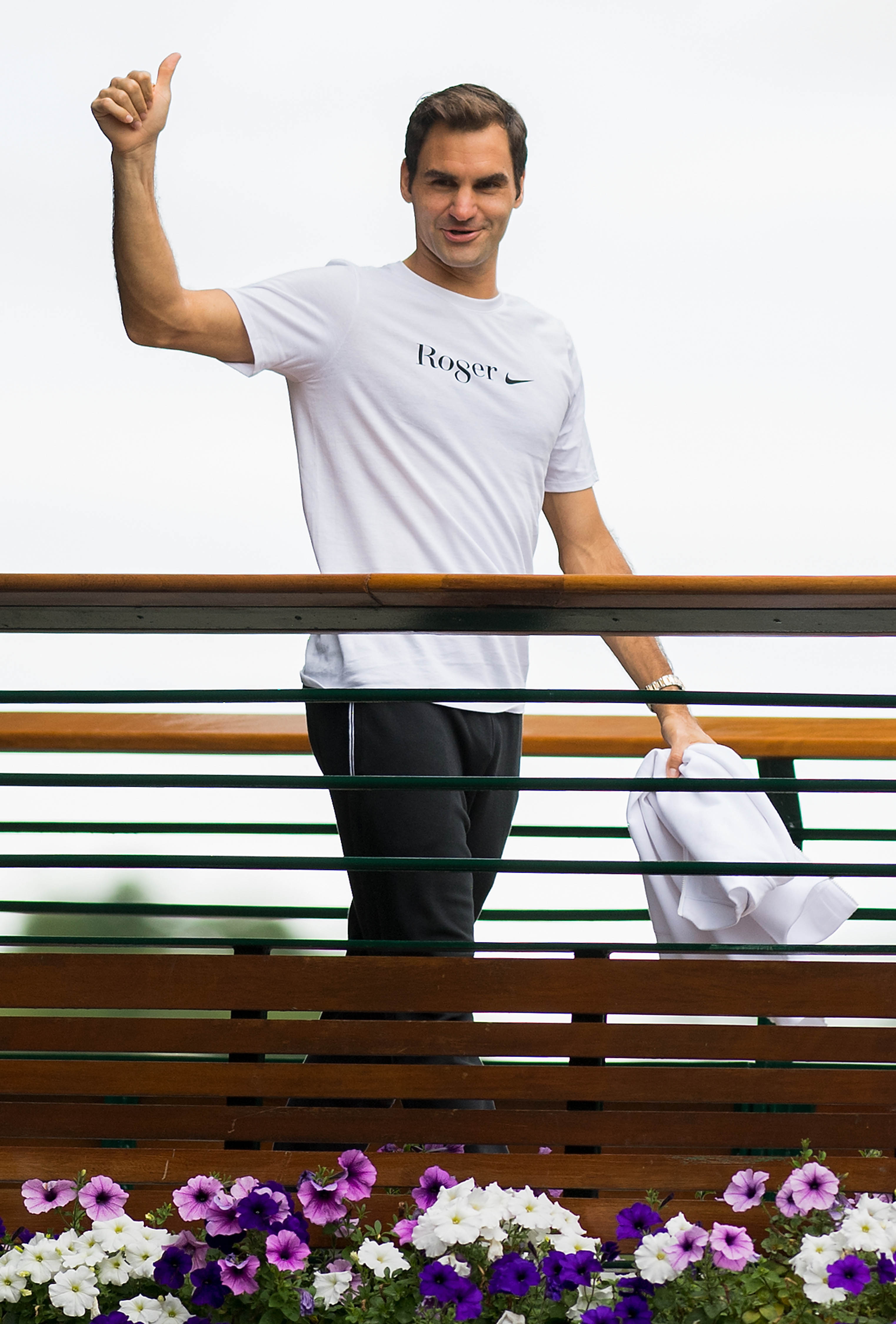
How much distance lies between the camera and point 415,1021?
89.4 inches

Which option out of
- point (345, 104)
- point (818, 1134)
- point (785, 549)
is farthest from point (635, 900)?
point (785, 549)

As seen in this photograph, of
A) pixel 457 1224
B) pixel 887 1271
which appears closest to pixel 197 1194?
pixel 457 1224

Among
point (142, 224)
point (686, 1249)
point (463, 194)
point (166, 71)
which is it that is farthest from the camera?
point (463, 194)

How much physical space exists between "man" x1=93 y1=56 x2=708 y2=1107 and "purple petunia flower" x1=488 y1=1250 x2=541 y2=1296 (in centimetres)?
52

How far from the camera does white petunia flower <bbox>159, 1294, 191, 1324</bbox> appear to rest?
2037 mm

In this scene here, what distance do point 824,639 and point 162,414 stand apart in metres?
23.0

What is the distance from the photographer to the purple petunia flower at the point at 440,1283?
1.93 m

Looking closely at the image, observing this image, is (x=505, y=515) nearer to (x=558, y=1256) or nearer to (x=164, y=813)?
(x=558, y=1256)

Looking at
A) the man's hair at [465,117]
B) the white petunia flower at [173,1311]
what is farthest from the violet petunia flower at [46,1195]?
Answer: the man's hair at [465,117]

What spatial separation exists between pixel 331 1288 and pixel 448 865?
671 millimetres

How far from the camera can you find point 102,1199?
2172 mm

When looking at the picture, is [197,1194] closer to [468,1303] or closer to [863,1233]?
[468,1303]

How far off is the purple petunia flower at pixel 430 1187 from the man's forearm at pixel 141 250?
1.49 metres

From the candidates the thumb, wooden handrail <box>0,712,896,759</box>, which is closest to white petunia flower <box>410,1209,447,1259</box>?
wooden handrail <box>0,712,896,759</box>
